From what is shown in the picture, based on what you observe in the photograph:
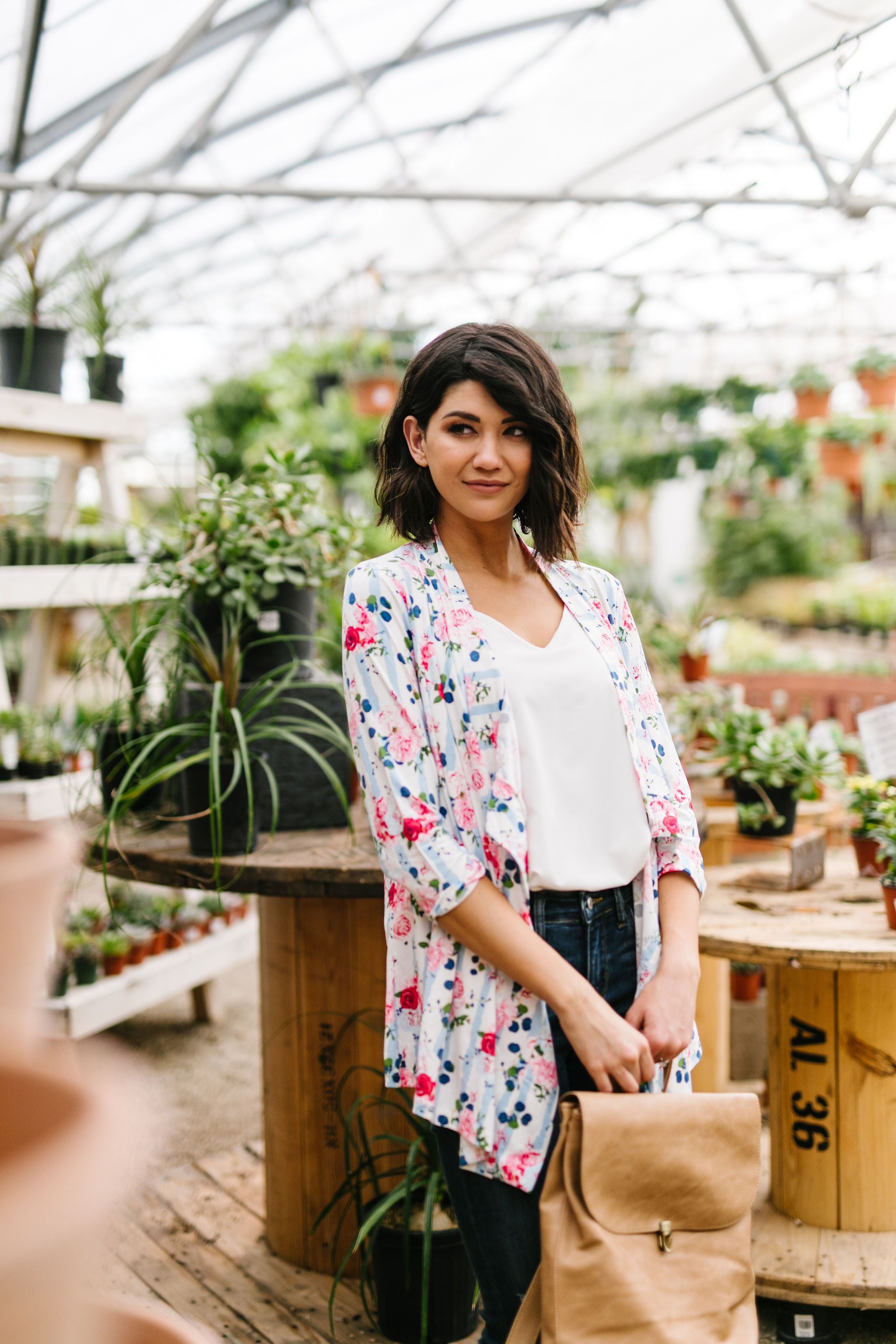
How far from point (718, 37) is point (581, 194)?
1.19 metres

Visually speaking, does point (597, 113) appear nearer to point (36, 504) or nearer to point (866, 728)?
point (36, 504)

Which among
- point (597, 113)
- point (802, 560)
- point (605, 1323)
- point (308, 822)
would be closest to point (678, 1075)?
point (605, 1323)

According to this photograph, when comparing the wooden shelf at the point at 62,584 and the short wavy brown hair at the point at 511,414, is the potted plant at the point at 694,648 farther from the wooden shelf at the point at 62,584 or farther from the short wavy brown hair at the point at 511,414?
the short wavy brown hair at the point at 511,414

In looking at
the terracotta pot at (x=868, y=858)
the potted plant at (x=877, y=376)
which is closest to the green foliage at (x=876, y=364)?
the potted plant at (x=877, y=376)

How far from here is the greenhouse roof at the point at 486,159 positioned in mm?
4250

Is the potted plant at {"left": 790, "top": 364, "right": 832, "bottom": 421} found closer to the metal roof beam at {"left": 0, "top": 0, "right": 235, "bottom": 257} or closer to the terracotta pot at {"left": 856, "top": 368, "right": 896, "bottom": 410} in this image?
the terracotta pot at {"left": 856, "top": 368, "right": 896, "bottom": 410}

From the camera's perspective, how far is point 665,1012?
130 cm

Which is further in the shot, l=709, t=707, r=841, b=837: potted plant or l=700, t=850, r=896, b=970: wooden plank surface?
l=709, t=707, r=841, b=837: potted plant

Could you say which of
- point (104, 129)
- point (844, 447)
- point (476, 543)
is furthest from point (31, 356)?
point (844, 447)

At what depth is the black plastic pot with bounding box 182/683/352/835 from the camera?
2.18 m

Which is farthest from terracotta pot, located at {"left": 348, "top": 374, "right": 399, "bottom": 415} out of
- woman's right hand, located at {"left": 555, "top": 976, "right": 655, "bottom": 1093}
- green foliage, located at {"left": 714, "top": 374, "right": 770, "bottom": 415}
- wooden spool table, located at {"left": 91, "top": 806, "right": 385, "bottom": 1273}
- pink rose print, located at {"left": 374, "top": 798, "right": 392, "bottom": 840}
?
woman's right hand, located at {"left": 555, "top": 976, "right": 655, "bottom": 1093}

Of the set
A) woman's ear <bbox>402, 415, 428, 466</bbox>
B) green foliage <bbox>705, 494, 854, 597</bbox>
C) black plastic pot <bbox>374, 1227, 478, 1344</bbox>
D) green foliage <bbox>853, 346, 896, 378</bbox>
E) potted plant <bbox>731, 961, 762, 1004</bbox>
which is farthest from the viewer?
green foliage <bbox>705, 494, 854, 597</bbox>

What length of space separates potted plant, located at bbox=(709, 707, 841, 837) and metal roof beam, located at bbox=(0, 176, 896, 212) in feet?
6.97

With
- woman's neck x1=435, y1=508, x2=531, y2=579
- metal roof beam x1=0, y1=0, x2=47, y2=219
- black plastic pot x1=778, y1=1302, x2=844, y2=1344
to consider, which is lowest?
black plastic pot x1=778, y1=1302, x2=844, y2=1344
